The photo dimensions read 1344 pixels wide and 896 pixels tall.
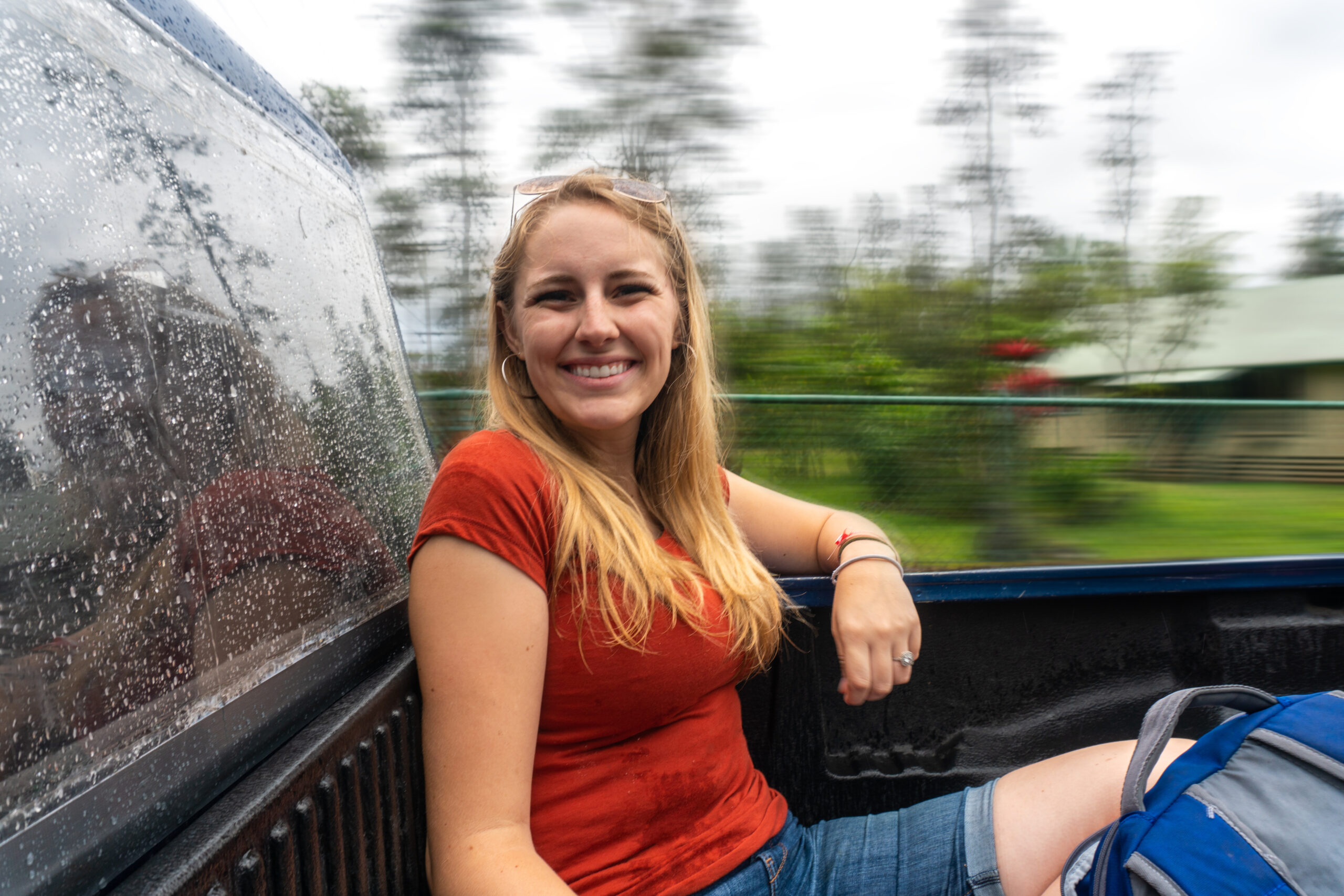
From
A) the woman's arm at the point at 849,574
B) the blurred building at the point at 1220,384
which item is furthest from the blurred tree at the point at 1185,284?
the woman's arm at the point at 849,574

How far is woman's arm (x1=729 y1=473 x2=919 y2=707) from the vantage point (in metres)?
1.37

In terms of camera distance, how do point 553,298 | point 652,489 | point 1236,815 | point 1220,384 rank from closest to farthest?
point 1236,815
point 553,298
point 652,489
point 1220,384

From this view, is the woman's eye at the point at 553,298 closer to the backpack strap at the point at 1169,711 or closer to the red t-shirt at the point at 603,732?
the red t-shirt at the point at 603,732

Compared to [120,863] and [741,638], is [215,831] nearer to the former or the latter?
[120,863]

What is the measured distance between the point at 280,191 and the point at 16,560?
76 centimetres

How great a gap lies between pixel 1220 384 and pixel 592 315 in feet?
17.5

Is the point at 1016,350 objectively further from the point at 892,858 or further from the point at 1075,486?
the point at 892,858

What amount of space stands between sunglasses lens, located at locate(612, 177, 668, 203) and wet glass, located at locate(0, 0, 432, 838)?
1.67ft

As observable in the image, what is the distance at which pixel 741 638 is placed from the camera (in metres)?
1.33

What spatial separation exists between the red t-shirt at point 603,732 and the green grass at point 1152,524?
1.91 meters

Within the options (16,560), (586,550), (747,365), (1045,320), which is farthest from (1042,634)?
(1045,320)

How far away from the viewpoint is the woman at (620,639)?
106cm

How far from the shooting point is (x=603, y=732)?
3.86 feet

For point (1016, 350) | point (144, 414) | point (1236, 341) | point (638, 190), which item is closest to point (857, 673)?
point (638, 190)
